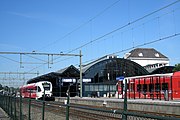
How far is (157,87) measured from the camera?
1415 inches

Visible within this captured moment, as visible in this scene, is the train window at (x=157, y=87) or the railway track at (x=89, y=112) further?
the train window at (x=157, y=87)

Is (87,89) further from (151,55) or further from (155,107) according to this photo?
(151,55)

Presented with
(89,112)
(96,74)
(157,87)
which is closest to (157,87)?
(157,87)

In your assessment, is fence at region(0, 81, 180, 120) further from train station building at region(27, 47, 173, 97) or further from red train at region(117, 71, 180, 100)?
train station building at region(27, 47, 173, 97)

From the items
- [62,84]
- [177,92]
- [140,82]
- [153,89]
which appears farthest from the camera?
[62,84]

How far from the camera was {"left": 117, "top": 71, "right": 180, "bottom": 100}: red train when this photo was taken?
33.7 meters

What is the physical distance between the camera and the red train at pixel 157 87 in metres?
33.7

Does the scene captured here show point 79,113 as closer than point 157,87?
Yes

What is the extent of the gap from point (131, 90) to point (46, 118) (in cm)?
3219

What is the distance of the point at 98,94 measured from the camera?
2264 inches

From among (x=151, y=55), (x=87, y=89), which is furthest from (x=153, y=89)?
(x=151, y=55)

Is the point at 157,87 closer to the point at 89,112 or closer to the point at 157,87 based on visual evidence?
the point at 157,87

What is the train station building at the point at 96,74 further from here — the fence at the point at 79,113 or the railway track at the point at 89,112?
the railway track at the point at 89,112

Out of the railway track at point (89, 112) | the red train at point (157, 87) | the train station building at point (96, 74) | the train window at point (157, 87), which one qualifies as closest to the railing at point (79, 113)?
the railway track at point (89, 112)
